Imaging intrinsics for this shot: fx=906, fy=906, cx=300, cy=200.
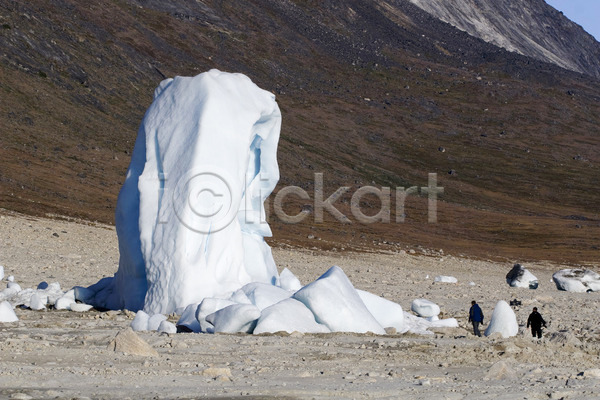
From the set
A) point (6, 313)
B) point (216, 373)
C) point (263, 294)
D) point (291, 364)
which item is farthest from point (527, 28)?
point (216, 373)

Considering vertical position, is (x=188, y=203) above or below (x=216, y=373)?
above

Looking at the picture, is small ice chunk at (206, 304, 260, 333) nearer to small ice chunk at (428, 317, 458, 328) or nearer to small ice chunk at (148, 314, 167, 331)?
small ice chunk at (148, 314, 167, 331)

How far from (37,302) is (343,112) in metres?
65.7

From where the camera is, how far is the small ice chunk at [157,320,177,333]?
12.0 metres

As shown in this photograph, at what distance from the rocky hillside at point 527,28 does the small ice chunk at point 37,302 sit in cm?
11091

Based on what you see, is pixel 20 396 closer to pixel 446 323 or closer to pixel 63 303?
pixel 63 303

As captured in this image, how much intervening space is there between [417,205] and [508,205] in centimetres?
1047

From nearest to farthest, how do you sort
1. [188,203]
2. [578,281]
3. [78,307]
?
[188,203] → [78,307] → [578,281]

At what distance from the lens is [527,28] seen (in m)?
137

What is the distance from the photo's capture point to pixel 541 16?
470 ft

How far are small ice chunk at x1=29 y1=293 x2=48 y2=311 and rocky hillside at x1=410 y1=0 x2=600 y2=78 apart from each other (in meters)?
111

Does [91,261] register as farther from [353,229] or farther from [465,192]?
[465,192]

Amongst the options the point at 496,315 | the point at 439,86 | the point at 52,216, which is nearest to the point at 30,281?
the point at 496,315

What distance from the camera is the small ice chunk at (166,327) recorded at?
12.0 m
